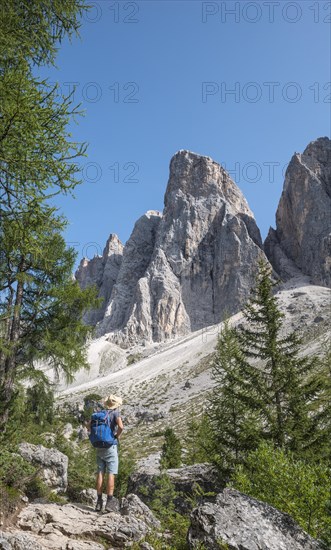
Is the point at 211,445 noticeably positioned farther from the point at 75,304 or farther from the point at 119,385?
the point at 119,385

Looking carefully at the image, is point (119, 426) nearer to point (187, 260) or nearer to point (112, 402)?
point (112, 402)

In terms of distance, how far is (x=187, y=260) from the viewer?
422ft

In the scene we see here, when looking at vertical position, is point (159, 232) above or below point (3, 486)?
above

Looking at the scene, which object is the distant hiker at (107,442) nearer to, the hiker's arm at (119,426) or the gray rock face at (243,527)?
the hiker's arm at (119,426)

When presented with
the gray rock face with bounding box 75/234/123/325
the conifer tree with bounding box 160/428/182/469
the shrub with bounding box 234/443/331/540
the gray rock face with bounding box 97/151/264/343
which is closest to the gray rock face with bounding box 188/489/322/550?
the shrub with bounding box 234/443/331/540

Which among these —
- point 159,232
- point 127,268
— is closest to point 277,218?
point 159,232

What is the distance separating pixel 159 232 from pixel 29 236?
427ft

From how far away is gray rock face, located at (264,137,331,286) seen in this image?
11331 centimetres

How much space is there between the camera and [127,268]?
135875 millimetres

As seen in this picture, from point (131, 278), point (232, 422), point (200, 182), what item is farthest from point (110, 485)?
point (200, 182)

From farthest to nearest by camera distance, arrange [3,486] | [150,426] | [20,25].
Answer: [150,426], [20,25], [3,486]

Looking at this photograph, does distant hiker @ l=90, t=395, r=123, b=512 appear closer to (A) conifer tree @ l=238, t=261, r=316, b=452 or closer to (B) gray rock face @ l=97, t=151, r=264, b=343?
(A) conifer tree @ l=238, t=261, r=316, b=452

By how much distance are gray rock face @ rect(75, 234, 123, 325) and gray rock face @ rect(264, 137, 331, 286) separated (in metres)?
61.7

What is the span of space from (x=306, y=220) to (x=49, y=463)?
4764 inches
